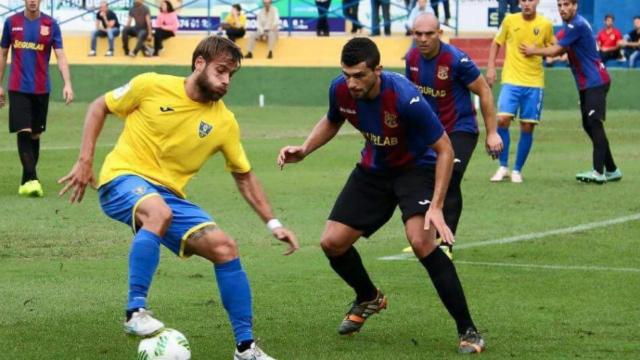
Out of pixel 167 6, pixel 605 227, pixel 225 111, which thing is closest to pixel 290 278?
pixel 225 111

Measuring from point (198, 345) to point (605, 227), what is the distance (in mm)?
6679

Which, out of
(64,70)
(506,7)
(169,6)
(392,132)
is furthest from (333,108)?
(169,6)

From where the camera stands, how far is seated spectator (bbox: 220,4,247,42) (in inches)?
1423

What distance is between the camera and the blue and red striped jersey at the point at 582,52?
58.3 ft

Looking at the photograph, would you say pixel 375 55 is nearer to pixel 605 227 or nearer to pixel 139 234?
pixel 139 234

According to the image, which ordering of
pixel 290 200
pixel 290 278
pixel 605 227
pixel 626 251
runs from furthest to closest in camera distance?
1. pixel 290 200
2. pixel 605 227
3. pixel 626 251
4. pixel 290 278

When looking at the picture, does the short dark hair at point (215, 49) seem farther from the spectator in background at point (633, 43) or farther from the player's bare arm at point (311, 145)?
the spectator in background at point (633, 43)

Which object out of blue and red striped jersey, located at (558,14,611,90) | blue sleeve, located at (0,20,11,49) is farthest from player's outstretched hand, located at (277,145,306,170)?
blue and red striped jersey, located at (558,14,611,90)

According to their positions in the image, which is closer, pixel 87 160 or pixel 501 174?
pixel 87 160

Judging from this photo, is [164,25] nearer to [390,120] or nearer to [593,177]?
[593,177]

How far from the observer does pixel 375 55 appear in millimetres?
8094

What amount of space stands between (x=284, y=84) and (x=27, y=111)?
56.7ft

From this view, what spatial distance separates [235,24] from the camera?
3625cm

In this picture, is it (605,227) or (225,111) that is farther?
(605,227)
